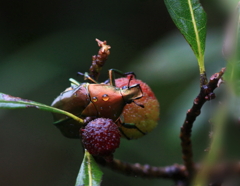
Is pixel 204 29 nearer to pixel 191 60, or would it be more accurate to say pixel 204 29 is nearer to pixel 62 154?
pixel 191 60

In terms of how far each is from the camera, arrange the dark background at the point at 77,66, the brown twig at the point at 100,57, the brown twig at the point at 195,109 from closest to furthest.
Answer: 1. the brown twig at the point at 195,109
2. the brown twig at the point at 100,57
3. the dark background at the point at 77,66

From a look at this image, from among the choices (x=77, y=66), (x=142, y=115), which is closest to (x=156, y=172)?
(x=142, y=115)

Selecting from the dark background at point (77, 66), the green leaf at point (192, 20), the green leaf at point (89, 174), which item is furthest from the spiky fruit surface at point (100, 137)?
the dark background at point (77, 66)

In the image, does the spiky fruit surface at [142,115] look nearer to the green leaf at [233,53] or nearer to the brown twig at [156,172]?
the brown twig at [156,172]

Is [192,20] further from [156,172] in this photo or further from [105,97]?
[156,172]

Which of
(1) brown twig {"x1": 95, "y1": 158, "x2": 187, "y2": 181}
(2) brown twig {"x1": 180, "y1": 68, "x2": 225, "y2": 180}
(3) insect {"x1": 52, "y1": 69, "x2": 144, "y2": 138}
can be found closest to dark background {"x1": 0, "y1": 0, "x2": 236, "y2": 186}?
(1) brown twig {"x1": 95, "y1": 158, "x2": 187, "y2": 181}

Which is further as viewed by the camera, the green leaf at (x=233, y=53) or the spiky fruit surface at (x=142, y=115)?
the spiky fruit surface at (x=142, y=115)
